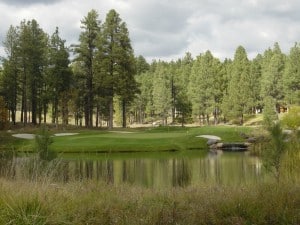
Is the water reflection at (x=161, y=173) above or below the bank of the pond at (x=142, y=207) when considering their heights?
below

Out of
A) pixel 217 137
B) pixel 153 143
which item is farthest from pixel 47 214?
pixel 217 137

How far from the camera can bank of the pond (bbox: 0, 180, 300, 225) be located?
637 cm

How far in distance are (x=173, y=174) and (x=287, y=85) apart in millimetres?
57236

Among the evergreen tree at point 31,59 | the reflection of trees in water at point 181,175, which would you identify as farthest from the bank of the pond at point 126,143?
the evergreen tree at point 31,59

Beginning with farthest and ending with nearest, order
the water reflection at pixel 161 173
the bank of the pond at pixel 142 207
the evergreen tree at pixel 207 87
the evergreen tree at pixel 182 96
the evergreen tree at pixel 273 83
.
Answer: the evergreen tree at pixel 207 87
the evergreen tree at pixel 273 83
the evergreen tree at pixel 182 96
the water reflection at pixel 161 173
the bank of the pond at pixel 142 207

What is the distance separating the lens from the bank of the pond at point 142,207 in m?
6.37

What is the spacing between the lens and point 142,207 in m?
7.03

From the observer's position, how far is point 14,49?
5509 centimetres

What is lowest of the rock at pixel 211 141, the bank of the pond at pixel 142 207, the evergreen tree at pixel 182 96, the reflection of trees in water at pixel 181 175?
the reflection of trees in water at pixel 181 175

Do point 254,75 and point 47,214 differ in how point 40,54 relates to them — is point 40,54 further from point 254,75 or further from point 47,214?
point 47,214

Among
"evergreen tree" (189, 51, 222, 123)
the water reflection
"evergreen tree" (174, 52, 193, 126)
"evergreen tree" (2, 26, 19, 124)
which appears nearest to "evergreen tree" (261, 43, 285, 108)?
"evergreen tree" (189, 51, 222, 123)

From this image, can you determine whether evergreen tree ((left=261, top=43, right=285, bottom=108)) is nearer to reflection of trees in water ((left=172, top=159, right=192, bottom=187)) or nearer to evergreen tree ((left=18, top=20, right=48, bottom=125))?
evergreen tree ((left=18, top=20, right=48, bottom=125))

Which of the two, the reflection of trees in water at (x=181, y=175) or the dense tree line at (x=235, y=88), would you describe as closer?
the reflection of trees in water at (x=181, y=175)

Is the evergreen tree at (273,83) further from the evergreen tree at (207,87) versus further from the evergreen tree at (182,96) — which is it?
the evergreen tree at (182,96)
